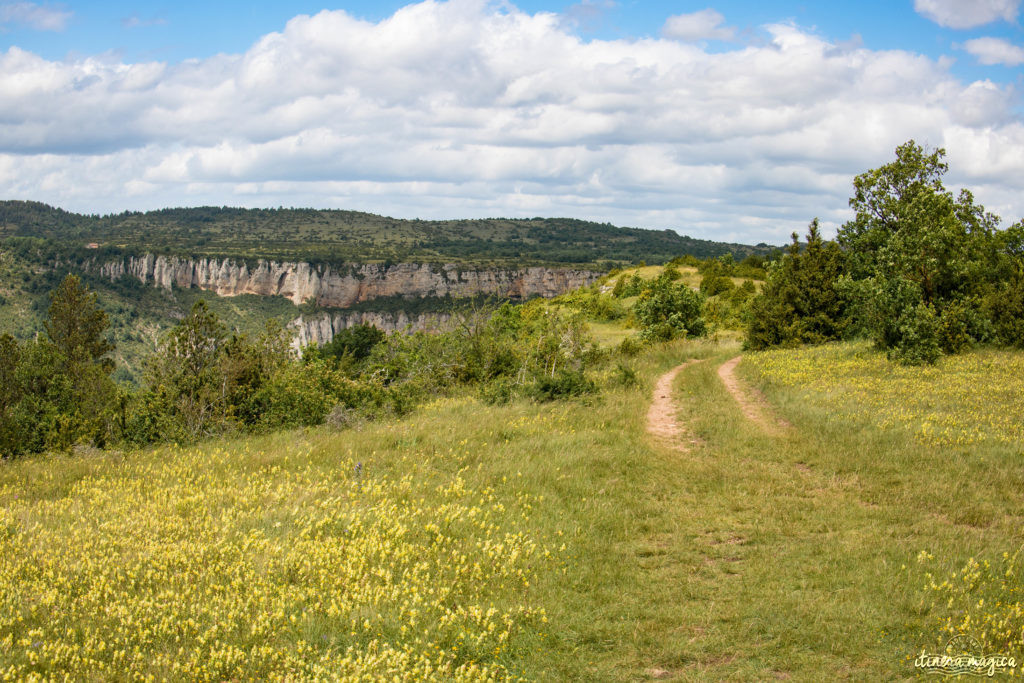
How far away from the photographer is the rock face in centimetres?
13462

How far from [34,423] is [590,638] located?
1523 centimetres

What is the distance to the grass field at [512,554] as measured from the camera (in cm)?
559

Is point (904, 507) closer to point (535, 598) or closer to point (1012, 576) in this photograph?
point (1012, 576)

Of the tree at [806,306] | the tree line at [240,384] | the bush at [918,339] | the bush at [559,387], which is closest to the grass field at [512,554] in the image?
the tree line at [240,384]

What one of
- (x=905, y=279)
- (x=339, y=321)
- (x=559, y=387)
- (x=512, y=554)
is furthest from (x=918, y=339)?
(x=339, y=321)

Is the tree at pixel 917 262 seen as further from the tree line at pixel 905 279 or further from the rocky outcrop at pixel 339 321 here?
the rocky outcrop at pixel 339 321

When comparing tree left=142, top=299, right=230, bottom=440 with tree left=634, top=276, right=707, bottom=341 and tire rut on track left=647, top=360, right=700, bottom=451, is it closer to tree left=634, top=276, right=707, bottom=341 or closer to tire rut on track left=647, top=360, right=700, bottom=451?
tire rut on track left=647, top=360, right=700, bottom=451

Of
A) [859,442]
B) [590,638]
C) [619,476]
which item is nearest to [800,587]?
[590,638]

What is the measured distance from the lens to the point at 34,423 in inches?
624

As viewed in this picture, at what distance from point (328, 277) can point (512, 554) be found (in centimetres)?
14699

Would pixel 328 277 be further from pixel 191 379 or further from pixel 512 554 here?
pixel 512 554

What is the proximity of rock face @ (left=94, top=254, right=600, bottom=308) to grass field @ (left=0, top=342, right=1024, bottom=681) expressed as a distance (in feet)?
393

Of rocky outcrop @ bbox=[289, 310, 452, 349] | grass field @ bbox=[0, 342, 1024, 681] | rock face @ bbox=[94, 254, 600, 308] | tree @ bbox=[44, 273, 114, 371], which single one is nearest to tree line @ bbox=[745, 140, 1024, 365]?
grass field @ bbox=[0, 342, 1024, 681]

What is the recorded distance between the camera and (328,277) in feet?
486
